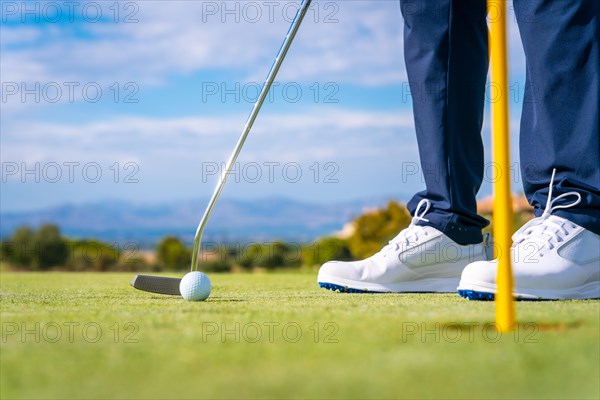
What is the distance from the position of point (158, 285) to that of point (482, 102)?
5.16ft

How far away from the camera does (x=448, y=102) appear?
2875 millimetres

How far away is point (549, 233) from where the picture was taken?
238cm

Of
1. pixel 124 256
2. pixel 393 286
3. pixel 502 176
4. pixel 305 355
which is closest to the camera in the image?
pixel 305 355

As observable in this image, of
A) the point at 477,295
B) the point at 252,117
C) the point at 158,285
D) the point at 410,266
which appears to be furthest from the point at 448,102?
the point at 158,285

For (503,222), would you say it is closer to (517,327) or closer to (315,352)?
(517,327)

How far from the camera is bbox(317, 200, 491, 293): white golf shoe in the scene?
2771mm

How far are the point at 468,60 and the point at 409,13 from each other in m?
0.32

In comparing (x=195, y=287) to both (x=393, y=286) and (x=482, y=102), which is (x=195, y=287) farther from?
(x=482, y=102)

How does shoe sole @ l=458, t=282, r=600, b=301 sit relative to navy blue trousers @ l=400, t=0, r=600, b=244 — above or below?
below

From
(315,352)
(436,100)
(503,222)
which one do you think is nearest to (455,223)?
(436,100)

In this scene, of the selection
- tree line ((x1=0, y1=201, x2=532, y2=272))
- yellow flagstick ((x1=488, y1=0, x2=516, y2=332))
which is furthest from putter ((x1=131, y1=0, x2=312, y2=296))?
tree line ((x1=0, y1=201, x2=532, y2=272))

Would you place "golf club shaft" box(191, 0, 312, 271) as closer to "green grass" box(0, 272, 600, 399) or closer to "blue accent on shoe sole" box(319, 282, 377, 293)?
"blue accent on shoe sole" box(319, 282, 377, 293)

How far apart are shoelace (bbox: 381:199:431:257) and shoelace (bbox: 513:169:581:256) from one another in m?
0.49

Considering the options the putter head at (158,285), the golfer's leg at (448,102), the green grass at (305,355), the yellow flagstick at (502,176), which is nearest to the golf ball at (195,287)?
the putter head at (158,285)
